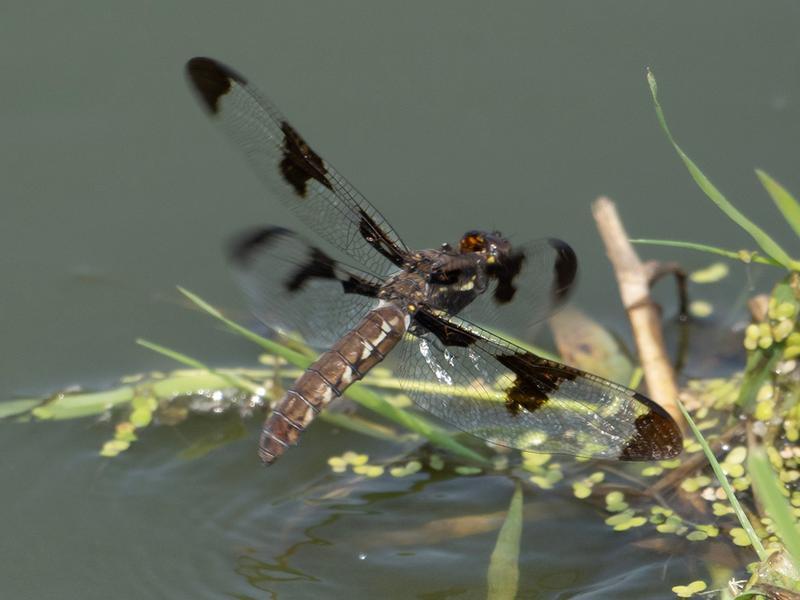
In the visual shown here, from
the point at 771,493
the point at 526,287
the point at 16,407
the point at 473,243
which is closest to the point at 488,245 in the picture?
the point at 473,243

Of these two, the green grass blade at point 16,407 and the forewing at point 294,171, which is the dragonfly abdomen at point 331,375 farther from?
the green grass blade at point 16,407

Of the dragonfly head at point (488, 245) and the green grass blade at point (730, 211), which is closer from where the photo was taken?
the green grass blade at point (730, 211)

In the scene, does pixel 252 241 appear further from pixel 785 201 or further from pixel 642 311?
pixel 785 201

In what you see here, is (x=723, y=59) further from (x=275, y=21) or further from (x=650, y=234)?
(x=275, y=21)

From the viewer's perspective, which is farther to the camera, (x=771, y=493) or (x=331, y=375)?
(x=331, y=375)

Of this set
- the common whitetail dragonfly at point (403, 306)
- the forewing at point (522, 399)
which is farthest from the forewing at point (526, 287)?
the forewing at point (522, 399)

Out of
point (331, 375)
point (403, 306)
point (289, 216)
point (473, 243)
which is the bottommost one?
point (331, 375)

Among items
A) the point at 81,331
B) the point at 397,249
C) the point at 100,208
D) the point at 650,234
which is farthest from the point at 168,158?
the point at 650,234
